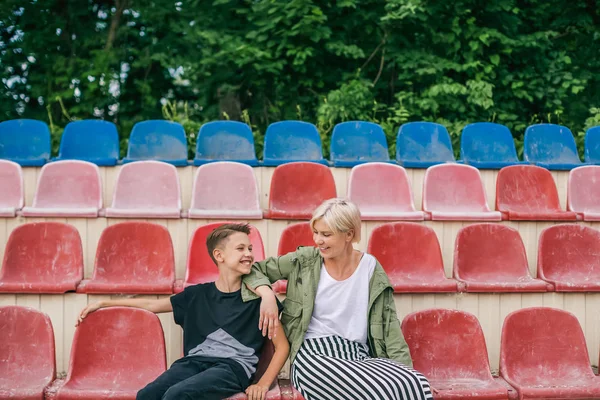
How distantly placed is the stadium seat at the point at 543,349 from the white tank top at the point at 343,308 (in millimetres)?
583

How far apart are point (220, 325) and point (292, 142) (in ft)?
7.41

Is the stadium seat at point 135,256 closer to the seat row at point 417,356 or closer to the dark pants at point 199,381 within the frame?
the seat row at point 417,356

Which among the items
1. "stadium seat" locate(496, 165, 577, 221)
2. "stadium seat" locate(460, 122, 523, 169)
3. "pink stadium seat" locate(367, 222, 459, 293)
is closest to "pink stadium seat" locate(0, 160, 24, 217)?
"pink stadium seat" locate(367, 222, 459, 293)

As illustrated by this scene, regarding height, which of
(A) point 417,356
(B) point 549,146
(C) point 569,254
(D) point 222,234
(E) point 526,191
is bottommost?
(A) point 417,356

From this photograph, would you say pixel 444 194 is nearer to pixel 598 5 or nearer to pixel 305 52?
pixel 305 52

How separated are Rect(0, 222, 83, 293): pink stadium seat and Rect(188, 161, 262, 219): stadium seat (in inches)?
28.0

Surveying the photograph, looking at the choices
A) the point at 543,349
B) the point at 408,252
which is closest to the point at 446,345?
the point at 543,349

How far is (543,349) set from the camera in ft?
8.11

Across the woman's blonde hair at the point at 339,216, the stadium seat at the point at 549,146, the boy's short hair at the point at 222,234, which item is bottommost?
the boy's short hair at the point at 222,234

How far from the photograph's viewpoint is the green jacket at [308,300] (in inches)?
88.0

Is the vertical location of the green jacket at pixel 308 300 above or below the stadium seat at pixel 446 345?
above

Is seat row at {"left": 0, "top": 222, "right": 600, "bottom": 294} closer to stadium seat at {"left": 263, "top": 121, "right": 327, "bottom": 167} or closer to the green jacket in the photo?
the green jacket

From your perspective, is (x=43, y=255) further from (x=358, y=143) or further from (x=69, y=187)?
(x=358, y=143)

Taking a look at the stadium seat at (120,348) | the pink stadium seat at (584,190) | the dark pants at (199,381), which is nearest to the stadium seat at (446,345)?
the dark pants at (199,381)
